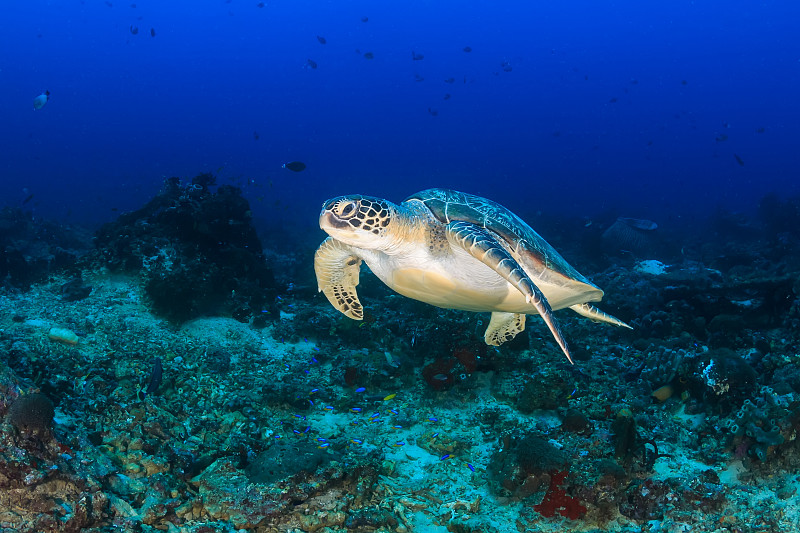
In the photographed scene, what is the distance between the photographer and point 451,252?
4.02m

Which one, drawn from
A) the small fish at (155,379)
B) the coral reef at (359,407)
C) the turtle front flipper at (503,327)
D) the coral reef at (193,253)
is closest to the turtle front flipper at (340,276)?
the coral reef at (359,407)

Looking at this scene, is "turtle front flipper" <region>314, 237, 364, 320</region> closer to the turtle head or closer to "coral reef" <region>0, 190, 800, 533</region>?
"coral reef" <region>0, 190, 800, 533</region>

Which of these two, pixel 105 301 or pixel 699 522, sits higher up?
pixel 699 522

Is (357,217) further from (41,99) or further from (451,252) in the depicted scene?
(41,99)

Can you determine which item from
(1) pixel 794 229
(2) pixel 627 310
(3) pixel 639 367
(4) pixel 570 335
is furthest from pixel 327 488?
(1) pixel 794 229

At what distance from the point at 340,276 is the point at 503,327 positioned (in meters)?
2.15

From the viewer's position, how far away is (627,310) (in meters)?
7.38

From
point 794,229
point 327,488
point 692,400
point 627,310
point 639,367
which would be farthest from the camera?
point 794,229

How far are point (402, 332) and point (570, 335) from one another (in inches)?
103

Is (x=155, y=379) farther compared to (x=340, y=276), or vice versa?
(x=340, y=276)

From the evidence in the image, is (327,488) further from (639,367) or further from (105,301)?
(105,301)

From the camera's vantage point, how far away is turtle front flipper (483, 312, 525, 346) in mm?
5172

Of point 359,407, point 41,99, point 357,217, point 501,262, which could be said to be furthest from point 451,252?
point 41,99

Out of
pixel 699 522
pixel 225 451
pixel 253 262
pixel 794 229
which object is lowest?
pixel 794 229
